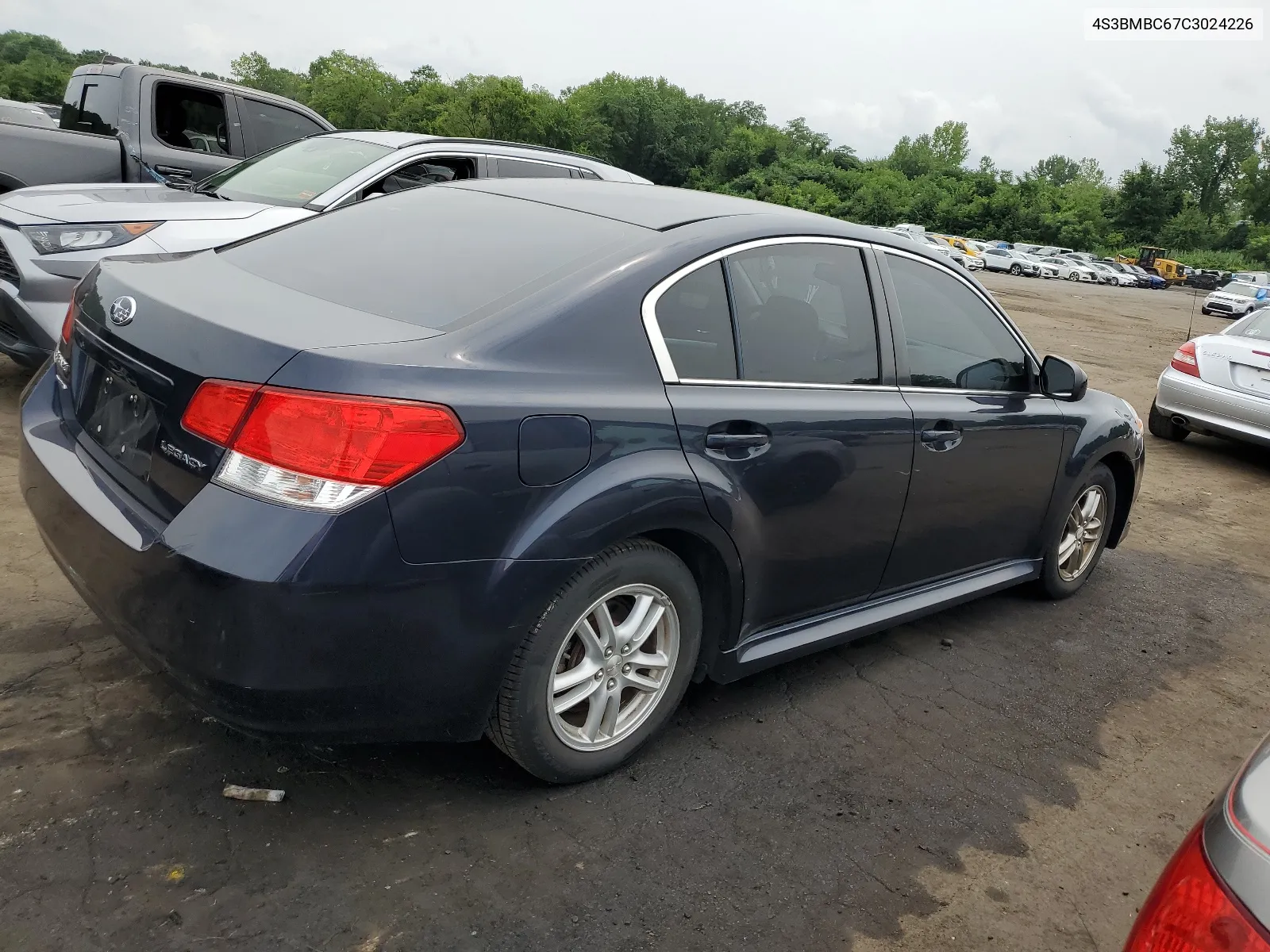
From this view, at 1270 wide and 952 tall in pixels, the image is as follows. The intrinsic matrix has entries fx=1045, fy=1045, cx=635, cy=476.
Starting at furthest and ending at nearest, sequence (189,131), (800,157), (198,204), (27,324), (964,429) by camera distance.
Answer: (800,157), (189,131), (198,204), (27,324), (964,429)

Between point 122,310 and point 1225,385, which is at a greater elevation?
point 122,310

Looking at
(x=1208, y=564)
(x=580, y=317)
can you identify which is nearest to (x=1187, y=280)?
(x=1208, y=564)

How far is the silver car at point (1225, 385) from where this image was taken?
8.23 metres

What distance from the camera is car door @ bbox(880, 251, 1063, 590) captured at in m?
3.70

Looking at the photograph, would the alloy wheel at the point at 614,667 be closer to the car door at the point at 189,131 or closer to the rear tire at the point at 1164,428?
the car door at the point at 189,131

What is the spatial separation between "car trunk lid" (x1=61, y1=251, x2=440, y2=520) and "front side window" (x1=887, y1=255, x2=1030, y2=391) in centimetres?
189

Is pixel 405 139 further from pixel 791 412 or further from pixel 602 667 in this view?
pixel 602 667

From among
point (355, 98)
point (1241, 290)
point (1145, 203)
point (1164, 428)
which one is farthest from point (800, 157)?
point (1164, 428)

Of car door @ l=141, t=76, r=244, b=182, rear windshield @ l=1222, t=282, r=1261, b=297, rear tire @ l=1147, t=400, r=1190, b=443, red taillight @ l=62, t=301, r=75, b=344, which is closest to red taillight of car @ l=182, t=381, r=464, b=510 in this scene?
red taillight @ l=62, t=301, r=75, b=344

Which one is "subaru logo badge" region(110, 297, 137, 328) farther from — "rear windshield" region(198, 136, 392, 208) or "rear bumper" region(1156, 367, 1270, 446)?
"rear bumper" region(1156, 367, 1270, 446)

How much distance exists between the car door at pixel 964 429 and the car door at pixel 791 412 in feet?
0.39

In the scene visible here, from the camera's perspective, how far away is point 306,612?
2.26 m

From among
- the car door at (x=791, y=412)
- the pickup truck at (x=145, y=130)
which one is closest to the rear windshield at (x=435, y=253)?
the car door at (x=791, y=412)

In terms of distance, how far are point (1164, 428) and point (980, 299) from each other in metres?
6.23
